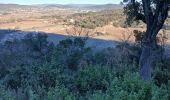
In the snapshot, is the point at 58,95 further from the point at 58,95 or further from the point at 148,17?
the point at 148,17

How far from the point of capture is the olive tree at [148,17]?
67.8 feet

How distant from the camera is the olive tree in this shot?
67.8 ft

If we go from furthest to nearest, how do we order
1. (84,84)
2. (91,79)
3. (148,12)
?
(148,12) < (91,79) < (84,84)

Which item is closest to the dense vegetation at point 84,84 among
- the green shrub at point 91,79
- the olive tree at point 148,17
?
the green shrub at point 91,79

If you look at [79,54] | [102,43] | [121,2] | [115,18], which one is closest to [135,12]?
[121,2]

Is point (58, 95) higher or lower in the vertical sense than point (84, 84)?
higher

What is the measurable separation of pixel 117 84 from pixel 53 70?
16.5ft

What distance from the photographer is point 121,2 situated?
23047 millimetres

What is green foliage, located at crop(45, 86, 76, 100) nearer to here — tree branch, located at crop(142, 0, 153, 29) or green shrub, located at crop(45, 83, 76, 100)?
green shrub, located at crop(45, 83, 76, 100)

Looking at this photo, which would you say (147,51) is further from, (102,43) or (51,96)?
(102,43)

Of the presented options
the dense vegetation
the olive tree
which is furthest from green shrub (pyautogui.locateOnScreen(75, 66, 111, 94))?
the olive tree

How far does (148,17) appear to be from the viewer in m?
21.0

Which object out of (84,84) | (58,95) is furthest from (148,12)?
(58,95)

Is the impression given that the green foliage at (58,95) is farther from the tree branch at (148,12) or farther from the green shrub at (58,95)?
the tree branch at (148,12)
